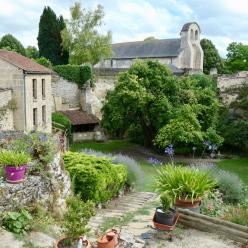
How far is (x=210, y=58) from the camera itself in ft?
199

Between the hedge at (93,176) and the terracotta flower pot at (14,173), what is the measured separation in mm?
4412

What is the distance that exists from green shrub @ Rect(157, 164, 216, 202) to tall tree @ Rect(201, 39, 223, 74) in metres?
54.1

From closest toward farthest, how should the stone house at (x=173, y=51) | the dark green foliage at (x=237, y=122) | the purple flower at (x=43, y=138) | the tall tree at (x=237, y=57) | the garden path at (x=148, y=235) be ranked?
the garden path at (x=148, y=235), the purple flower at (x=43, y=138), the dark green foliage at (x=237, y=122), the stone house at (x=173, y=51), the tall tree at (x=237, y=57)

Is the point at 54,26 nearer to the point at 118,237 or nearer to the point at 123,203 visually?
the point at 123,203

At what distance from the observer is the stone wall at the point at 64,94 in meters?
33.2

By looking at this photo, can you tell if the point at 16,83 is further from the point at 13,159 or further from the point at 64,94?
the point at 13,159

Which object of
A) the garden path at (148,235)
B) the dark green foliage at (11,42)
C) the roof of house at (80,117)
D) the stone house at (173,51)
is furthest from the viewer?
the stone house at (173,51)

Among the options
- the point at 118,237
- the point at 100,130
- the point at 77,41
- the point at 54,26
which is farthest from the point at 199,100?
the point at 118,237

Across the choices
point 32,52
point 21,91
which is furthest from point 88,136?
point 32,52

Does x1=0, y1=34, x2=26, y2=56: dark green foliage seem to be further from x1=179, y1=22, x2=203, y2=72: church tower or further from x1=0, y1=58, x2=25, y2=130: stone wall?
x1=0, y1=58, x2=25, y2=130: stone wall

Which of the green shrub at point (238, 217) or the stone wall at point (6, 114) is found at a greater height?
the stone wall at point (6, 114)

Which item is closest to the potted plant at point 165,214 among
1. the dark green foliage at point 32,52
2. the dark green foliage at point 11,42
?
the dark green foliage at point 11,42

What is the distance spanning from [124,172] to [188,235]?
26.4 feet

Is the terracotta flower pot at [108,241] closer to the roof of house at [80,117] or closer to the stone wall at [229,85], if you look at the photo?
the roof of house at [80,117]
